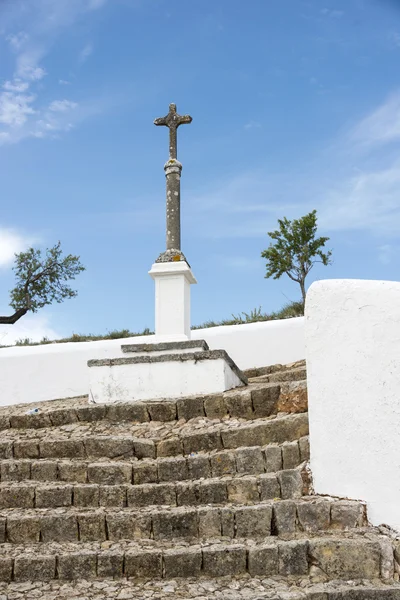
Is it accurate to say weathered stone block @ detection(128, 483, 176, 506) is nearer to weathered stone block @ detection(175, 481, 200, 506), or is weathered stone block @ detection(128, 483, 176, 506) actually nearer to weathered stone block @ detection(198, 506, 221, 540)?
weathered stone block @ detection(175, 481, 200, 506)

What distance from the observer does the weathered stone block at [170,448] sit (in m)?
6.33

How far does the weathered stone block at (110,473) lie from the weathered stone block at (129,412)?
1.49 metres

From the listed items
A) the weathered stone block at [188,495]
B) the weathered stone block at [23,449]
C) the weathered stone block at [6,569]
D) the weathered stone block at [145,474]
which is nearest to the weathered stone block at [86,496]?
the weathered stone block at [145,474]

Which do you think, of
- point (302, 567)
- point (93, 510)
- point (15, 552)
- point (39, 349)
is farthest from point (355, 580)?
point (39, 349)

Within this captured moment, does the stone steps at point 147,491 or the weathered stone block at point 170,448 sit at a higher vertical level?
the weathered stone block at point 170,448

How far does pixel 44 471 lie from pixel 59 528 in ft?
3.45

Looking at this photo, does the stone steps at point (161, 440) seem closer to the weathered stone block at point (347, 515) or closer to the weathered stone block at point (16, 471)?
the weathered stone block at point (16, 471)

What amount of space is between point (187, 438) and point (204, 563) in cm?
188

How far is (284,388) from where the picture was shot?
278 inches

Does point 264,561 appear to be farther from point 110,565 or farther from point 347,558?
point 110,565

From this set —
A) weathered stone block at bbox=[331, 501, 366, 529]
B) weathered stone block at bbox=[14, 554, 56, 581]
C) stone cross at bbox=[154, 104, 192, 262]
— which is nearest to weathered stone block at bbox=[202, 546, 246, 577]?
weathered stone block at bbox=[331, 501, 366, 529]

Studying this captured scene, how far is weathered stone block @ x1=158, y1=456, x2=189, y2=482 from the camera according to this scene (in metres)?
5.83

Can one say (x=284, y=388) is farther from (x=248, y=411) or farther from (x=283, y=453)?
(x=283, y=453)

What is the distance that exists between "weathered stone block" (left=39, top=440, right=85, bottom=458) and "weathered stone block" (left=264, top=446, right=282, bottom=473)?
2.00 metres
